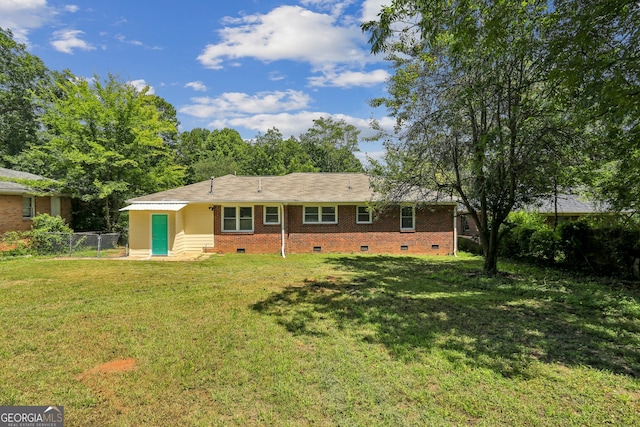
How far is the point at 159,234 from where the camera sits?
15188mm

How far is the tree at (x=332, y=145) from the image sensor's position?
165ft

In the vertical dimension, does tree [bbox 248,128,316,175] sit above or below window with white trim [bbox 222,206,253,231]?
above

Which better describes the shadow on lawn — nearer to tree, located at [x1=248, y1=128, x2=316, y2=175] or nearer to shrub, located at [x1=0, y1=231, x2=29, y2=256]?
shrub, located at [x1=0, y1=231, x2=29, y2=256]

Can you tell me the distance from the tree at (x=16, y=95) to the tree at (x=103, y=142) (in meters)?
11.7

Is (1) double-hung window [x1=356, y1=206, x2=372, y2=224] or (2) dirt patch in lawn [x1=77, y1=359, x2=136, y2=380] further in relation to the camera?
(1) double-hung window [x1=356, y1=206, x2=372, y2=224]

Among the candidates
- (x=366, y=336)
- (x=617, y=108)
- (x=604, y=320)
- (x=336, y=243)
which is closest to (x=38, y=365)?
(x=366, y=336)

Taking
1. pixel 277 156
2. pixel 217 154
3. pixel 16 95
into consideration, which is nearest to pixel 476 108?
pixel 16 95

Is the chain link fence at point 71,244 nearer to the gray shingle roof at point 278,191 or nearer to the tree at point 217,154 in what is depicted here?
the gray shingle roof at point 278,191

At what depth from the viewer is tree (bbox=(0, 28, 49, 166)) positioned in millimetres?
26062

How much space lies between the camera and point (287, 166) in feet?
151

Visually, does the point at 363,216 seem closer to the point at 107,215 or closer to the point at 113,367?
the point at 107,215

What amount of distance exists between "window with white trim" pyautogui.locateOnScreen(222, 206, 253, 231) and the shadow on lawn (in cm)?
759

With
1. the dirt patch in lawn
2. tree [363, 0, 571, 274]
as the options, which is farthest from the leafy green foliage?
the dirt patch in lawn

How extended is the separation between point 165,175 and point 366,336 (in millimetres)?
18416
